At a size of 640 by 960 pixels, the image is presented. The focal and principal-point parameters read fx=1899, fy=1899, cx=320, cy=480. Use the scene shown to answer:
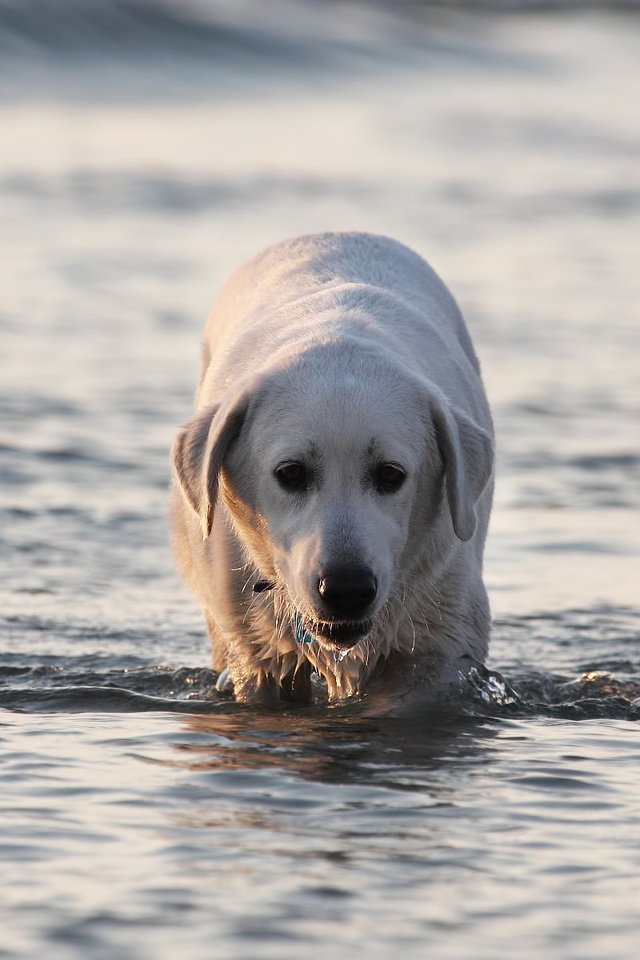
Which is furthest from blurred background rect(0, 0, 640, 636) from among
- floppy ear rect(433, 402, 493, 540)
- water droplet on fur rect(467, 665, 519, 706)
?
floppy ear rect(433, 402, 493, 540)

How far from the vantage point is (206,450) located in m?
5.93

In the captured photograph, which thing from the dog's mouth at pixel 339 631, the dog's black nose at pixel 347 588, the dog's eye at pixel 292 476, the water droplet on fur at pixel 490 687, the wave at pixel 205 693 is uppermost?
the dog's eye at pixel 292 476

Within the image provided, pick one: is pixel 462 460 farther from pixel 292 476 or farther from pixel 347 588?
pixel 347 588

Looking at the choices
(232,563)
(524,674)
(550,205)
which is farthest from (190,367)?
(550,205)

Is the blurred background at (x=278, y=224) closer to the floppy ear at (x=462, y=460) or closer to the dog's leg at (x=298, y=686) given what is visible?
the dog's leg at (x=298, y=686)

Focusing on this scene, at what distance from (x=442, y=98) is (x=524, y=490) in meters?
18.1

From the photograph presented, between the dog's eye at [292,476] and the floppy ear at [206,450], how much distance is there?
0.27 metres

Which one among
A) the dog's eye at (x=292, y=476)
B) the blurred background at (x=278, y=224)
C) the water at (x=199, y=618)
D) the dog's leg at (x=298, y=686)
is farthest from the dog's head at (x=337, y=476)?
the blurred background at (x=278, y=224)

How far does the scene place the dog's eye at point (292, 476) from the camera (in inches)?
223

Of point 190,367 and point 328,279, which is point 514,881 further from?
point 190,367

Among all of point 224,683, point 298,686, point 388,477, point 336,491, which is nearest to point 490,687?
point 298,686

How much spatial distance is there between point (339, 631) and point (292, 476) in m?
0.49

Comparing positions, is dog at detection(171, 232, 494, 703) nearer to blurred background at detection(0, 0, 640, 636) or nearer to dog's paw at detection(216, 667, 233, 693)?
dog's paw at detection(216, 667, 233, 693)

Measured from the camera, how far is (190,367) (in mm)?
12492
